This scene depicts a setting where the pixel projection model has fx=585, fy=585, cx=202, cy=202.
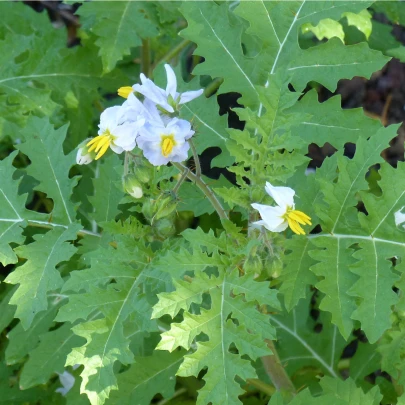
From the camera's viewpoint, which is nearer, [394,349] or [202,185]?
[202,185]

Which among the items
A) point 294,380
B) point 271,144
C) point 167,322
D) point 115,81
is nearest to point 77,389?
point 167,322

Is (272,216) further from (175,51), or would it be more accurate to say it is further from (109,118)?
(175,51)

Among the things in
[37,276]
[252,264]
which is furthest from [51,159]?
[252,264]

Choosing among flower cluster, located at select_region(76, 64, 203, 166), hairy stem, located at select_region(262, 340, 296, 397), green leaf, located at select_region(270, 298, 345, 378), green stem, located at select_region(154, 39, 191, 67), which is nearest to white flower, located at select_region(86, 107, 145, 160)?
flower cluster, located at select_region(76, 64, 203, 166)

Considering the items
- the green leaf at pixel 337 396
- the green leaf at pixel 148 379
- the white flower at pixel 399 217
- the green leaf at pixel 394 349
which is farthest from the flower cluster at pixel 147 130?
the green leaf at pixel 148 379

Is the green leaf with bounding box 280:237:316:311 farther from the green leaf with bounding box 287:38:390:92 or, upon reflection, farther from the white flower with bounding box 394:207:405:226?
the green leaf with bounding box 287:38:390:92

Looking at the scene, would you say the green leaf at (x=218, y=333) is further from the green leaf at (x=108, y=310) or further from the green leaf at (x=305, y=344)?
the green leaf at (x=305, y=344)
